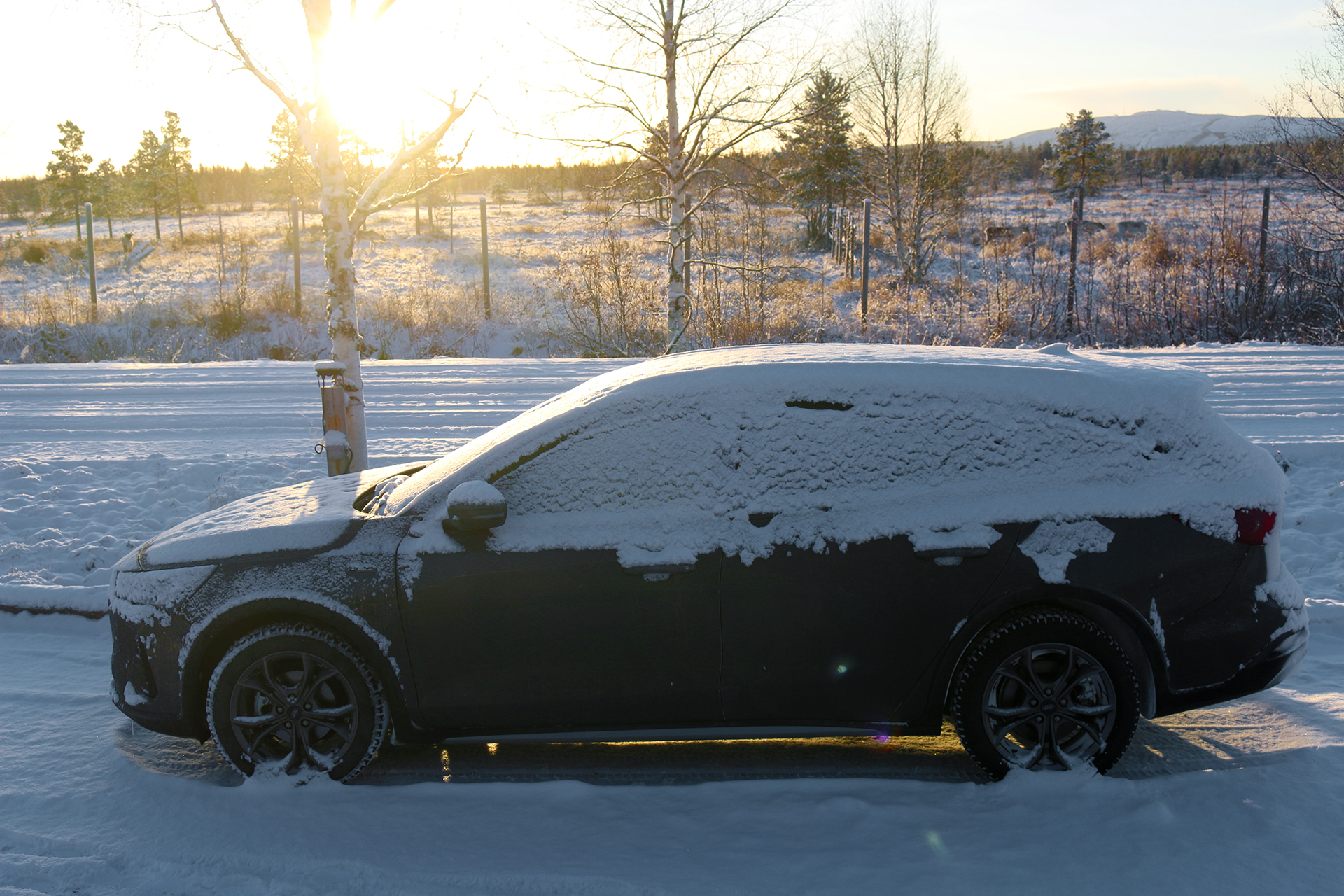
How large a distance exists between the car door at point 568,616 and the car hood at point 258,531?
1.47 feet

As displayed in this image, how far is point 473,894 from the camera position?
279 centimetres

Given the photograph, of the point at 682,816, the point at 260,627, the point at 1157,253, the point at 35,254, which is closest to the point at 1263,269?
the point at 1157,253

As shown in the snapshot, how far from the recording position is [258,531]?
11.6ft

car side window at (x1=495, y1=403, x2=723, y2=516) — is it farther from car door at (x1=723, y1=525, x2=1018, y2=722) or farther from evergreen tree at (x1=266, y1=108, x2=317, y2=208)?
evergreen tree at (x1=266, y1=108, x2=317, y2=208)

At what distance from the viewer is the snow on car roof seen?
3238 mm

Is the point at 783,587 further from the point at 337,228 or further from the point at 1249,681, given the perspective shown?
the point at 337,228

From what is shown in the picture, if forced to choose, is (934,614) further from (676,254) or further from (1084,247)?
(1084,247)

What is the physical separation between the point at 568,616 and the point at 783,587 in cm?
84

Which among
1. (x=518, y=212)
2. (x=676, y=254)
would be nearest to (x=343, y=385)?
(x=676, y=254)

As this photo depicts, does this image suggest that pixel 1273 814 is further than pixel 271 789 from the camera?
No

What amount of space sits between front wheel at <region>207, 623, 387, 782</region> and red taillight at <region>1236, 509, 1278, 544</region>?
11.2ft

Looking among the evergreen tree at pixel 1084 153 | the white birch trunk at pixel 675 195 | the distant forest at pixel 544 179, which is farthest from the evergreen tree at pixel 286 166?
the evergreen tree at pixel 1084 153

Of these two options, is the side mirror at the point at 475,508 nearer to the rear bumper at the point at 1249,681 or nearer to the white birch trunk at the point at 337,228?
the rear bumper at the point at 1249,681

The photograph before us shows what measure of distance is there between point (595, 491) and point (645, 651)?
65cm
